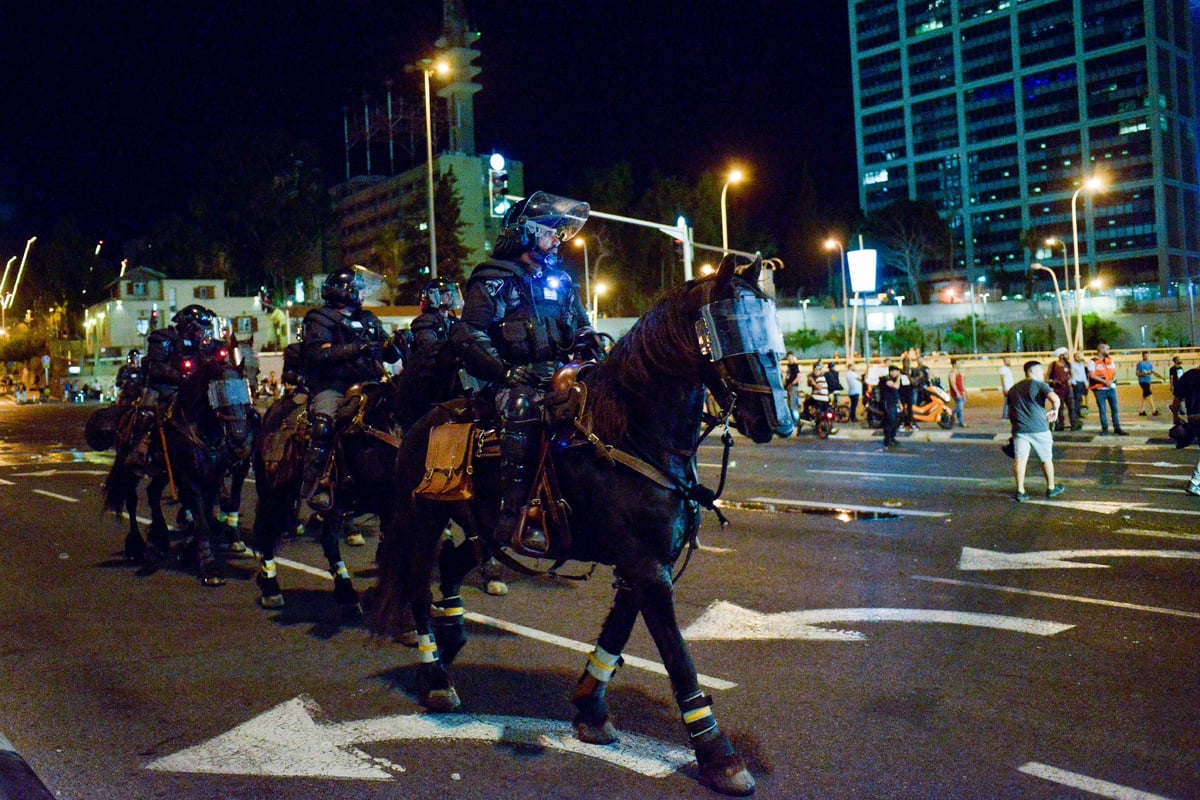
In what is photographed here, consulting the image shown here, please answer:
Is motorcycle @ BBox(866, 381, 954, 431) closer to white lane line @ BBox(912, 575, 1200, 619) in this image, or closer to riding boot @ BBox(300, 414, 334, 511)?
white lane line @ BBox(912, 575, 1200, 619)

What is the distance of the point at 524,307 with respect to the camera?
5.55m

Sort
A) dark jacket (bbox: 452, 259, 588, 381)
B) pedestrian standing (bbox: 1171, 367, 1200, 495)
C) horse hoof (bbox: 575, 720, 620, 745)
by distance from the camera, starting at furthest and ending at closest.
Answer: pedestrian standing (bbox: 1171, 367, 1200, 495) < dark jacket (bbox: 452, 259, 588, 381) < horse hoof (bbox: 575, 720, 620, 745)

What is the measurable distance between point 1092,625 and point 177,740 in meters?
5.83

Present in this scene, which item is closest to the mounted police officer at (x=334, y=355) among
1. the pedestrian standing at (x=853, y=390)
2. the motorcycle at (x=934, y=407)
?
the motorcycle at (x=934, y=407)

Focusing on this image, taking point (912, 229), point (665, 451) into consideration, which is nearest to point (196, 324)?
point (665, 451)

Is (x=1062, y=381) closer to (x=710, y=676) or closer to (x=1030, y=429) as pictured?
(x=1030, y=429)

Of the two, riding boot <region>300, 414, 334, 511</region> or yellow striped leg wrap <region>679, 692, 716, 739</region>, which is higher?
riding boot <region>300, 414, 334, 511</region>

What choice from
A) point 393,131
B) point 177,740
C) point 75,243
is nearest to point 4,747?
point 177,740

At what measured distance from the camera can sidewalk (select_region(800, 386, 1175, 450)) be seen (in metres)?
21.5

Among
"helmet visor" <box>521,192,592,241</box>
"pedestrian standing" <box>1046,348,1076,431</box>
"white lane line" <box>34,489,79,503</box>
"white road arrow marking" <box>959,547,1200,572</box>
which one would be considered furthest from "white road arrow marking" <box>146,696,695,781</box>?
"pedestrian standing" <box>1046,348,1076,431</box>

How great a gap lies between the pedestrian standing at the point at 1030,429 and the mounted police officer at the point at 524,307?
367 inches

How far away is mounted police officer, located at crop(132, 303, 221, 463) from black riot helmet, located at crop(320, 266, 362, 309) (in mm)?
2435

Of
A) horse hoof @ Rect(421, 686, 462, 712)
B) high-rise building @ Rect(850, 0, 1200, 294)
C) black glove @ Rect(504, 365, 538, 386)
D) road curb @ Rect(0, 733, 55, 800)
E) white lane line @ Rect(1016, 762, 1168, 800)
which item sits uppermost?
high-rise building @ Rect(850, 0, 1200, 294)

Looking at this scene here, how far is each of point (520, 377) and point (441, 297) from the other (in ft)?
12.2
